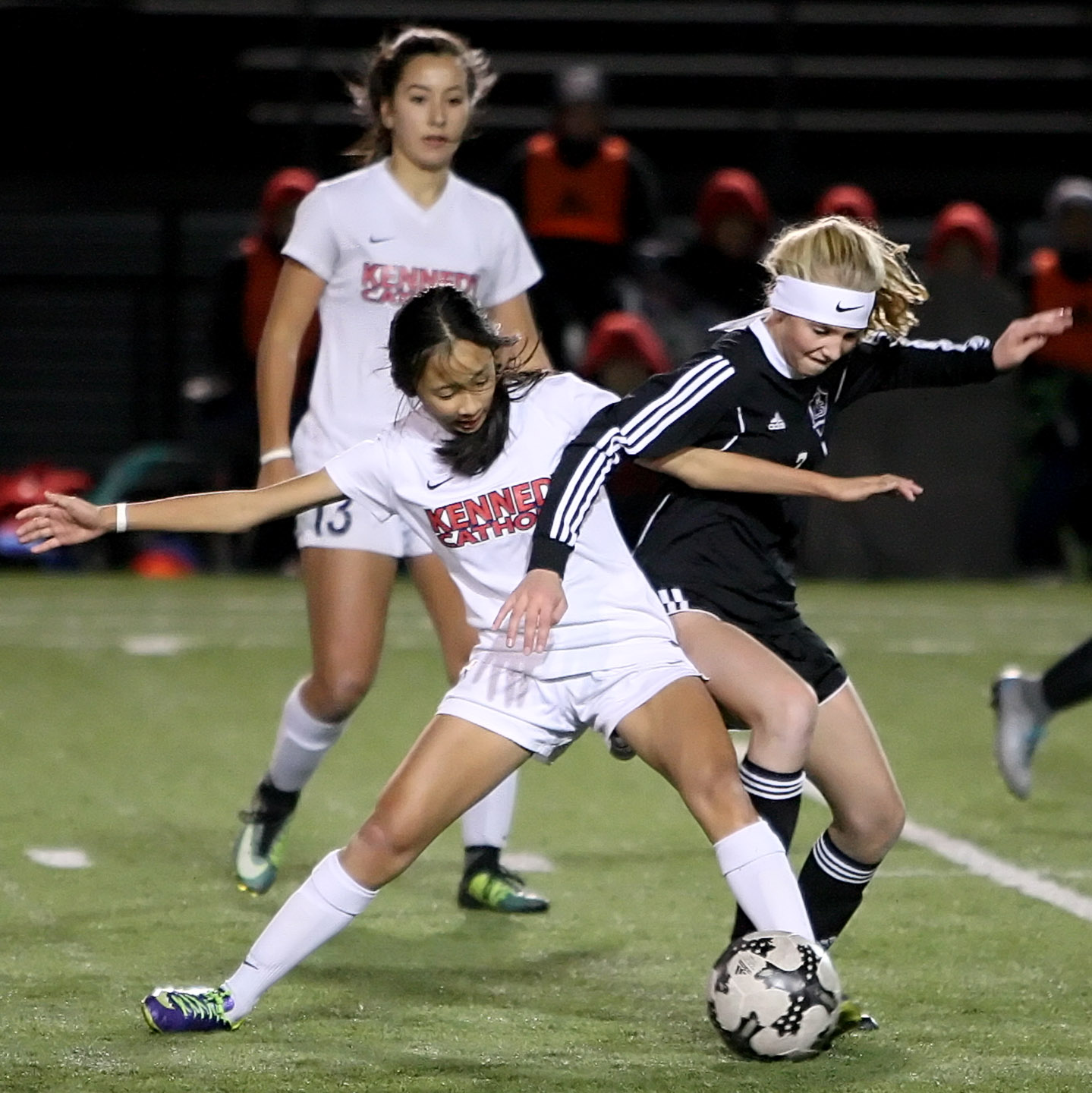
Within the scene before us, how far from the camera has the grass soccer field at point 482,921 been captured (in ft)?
13.4

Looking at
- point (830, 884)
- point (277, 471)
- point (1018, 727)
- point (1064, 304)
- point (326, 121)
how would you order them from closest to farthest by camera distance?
point (830, 884), point (277, 471), point (1018, 727), point (1064, 304), point (326, 121)

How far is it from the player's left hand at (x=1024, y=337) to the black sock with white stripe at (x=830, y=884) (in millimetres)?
1085

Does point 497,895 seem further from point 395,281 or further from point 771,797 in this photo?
point 395,281

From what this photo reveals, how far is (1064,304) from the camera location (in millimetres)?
12719

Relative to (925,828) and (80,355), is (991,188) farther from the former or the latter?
(925,828)

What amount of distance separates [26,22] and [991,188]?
6695 millimetres

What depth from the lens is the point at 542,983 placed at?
475 cm

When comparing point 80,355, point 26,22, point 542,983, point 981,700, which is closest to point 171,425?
point 80,355

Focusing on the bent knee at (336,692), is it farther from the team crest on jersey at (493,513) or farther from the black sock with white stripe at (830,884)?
the black sock with white stripe at (830,884)

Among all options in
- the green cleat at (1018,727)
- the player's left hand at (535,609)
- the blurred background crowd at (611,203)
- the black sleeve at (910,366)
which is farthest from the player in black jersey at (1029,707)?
the blurred background crowd at (611,203)

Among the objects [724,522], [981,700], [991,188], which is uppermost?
[991,188]

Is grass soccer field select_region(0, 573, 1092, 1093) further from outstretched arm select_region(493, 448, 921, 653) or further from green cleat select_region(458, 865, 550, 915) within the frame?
outstretched arm select_region(493, 448, 921, 653)

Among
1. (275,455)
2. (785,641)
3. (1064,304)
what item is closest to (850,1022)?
(785,641)

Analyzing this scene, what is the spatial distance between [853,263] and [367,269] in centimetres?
149
